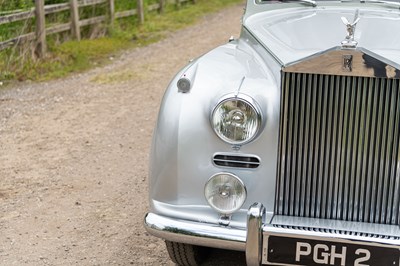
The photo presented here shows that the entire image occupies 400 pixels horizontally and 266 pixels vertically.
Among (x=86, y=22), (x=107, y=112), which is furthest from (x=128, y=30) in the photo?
(x=107, y=112)

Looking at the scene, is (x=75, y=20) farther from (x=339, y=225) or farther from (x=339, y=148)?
(x=339, y=225)

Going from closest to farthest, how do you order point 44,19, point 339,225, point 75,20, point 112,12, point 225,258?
point 339,225
point 225,258
point 44,19
point 75,20
point 112,12

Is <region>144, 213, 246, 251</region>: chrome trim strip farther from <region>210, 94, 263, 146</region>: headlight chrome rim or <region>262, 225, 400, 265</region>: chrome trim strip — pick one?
<region>210, 94, 263, 146</region>: headlight chrome rim

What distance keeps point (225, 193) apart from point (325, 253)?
1.94ft

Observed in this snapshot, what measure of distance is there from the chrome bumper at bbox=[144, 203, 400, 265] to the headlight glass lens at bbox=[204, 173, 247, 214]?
11 centimetres

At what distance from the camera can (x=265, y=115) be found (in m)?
3.41

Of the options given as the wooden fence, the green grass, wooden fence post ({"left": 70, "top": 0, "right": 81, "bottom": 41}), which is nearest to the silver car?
the green grass

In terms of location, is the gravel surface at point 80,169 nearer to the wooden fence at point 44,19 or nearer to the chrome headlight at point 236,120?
the wooden fence at point 44,19

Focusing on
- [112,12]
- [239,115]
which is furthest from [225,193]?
[112,12]

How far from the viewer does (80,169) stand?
5.80 metres

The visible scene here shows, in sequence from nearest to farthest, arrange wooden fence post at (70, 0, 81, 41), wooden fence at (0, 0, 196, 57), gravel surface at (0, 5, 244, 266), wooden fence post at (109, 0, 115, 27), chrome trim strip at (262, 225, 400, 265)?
chrome trim strip at (262, 225, 400, 265)
gravel surface at (0, 5, 244, 266)
wooden fence at (0, 0, 196, 57)
wooden fence post at (70, 0, 81, 41)
wooden fence post at (109, 0, 115, 27)

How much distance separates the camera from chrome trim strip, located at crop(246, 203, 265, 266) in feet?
10.5

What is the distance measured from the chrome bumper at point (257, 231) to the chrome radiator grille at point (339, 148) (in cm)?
10

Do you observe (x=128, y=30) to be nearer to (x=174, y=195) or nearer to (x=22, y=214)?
(x=22, y=214)
